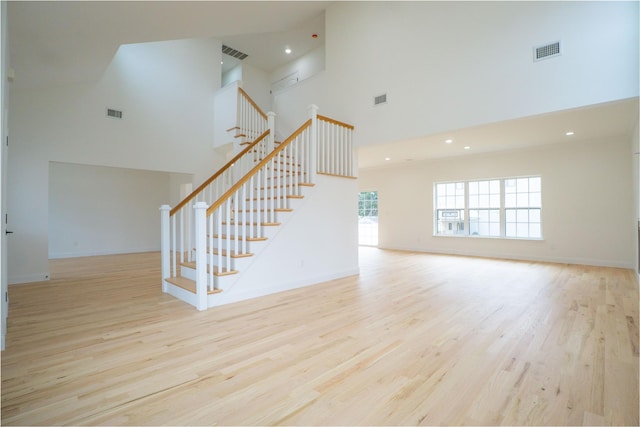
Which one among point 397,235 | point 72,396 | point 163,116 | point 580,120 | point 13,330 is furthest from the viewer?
point 397,235

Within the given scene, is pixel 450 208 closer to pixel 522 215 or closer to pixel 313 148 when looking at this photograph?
pixel 522 215

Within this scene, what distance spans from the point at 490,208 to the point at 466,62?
4478mm

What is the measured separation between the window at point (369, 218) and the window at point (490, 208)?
80.1 inches

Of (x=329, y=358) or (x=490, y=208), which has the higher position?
(x=490, y=208)

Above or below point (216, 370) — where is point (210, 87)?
above

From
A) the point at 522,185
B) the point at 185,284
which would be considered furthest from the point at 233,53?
the point at 522,185

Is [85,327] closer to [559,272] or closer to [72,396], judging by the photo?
[72,396]

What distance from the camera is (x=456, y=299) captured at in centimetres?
370

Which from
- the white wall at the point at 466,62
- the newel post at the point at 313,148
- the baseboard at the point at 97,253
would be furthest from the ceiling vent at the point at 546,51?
the baseboard at the point at 97,253

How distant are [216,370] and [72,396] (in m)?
0.78

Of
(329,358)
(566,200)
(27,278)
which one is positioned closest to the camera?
(329,358)

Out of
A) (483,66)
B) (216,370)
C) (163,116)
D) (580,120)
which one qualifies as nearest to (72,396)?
(216,370)

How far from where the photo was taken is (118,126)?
571 cm

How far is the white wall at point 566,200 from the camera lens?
227 inches
